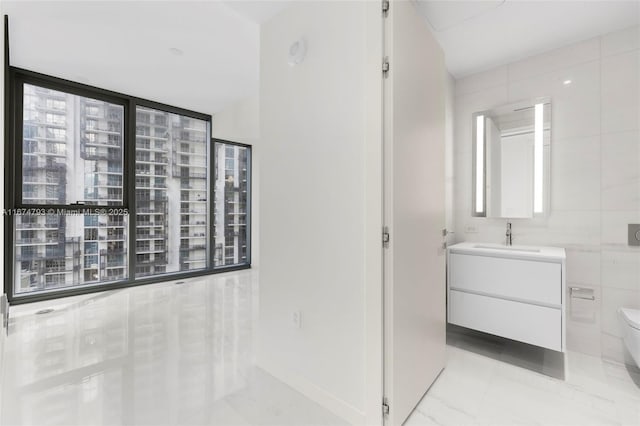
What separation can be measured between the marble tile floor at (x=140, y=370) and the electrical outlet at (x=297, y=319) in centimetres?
40

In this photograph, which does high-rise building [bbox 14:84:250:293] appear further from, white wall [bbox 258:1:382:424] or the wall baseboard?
the wall baseboard

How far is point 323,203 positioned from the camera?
1.77 meters

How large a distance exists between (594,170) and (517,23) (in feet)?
4.16

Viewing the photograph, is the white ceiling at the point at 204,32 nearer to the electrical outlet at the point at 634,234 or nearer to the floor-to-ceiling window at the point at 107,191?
the floor-to-ceiling window at the point at 107,191

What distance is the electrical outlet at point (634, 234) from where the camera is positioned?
2.21 m

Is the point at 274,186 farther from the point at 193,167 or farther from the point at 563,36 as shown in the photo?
the point at 193,167

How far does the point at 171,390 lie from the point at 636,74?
3848 millimetres

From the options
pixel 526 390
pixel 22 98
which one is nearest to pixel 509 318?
pixel 526 390

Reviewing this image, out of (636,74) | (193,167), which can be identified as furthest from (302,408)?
(193,167)

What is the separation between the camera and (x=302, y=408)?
1714 millimetres

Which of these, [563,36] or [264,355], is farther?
[563,36]

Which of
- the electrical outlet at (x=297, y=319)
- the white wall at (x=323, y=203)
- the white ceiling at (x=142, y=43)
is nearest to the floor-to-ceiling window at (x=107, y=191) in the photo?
the white ceiling at (x=142, y=43)

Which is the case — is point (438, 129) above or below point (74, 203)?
above

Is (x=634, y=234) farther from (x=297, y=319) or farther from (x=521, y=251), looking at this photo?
(x=297, y=319)
